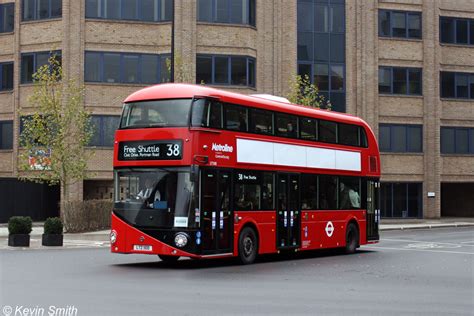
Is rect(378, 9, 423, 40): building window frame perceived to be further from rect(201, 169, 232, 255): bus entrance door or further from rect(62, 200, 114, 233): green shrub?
rect(201, 169, 232, 255): bus entrance door

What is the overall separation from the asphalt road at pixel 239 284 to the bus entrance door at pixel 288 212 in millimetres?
594

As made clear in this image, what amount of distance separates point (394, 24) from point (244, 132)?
34.4 meters

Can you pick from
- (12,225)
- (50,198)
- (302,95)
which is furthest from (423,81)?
(12,225)

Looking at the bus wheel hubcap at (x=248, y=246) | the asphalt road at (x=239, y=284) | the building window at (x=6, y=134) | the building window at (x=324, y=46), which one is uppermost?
the building window at (x=324, y=46)

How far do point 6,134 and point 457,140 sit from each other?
28351 millimetres

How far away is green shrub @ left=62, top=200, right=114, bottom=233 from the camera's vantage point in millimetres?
33812

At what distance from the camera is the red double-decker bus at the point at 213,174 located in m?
18.5

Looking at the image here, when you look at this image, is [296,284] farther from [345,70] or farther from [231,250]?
[345,70]

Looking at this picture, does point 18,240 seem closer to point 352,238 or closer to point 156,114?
point 156,114

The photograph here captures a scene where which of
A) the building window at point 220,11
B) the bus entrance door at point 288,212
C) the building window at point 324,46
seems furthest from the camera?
the building window at point 324,46

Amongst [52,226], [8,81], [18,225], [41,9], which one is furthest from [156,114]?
[8,81]

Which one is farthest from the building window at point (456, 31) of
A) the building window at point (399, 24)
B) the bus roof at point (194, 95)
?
the bus roof at point (194, 95)

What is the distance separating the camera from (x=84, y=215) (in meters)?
34.2

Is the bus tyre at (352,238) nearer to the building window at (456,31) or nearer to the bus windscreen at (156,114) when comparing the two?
the bus windscreen at (156,114)
